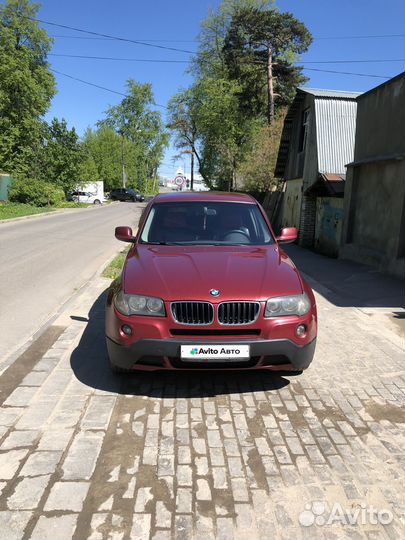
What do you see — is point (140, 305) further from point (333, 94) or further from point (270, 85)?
point (270, 85)

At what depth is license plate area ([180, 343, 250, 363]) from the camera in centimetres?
367

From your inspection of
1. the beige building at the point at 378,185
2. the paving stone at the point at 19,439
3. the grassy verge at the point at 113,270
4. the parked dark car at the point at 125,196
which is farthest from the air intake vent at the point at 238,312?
the parked dark car at the point at 125,196

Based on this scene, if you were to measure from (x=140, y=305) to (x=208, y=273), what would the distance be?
2.11ft

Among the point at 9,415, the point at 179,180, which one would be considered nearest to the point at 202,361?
the point at 9,415

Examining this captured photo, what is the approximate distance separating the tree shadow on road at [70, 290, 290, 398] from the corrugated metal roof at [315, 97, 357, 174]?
12.9 metres

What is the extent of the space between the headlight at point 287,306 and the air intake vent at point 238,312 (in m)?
0.10

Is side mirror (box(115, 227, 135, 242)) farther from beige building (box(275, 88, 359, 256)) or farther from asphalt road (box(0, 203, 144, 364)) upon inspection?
beige building (box(275, 88, 359, 256))

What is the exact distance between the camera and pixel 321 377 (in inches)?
181

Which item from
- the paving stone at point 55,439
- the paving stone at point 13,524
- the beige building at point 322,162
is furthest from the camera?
the beige building at point 322,162

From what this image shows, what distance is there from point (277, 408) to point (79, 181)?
40040 mm

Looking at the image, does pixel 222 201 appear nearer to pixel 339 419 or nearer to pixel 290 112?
pixel 339 419

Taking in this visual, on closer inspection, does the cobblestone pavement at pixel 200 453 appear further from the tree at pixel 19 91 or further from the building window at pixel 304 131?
the tree at pixel 19 91

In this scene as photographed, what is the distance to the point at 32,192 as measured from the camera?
1367 inches

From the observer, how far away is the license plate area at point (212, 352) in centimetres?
367
